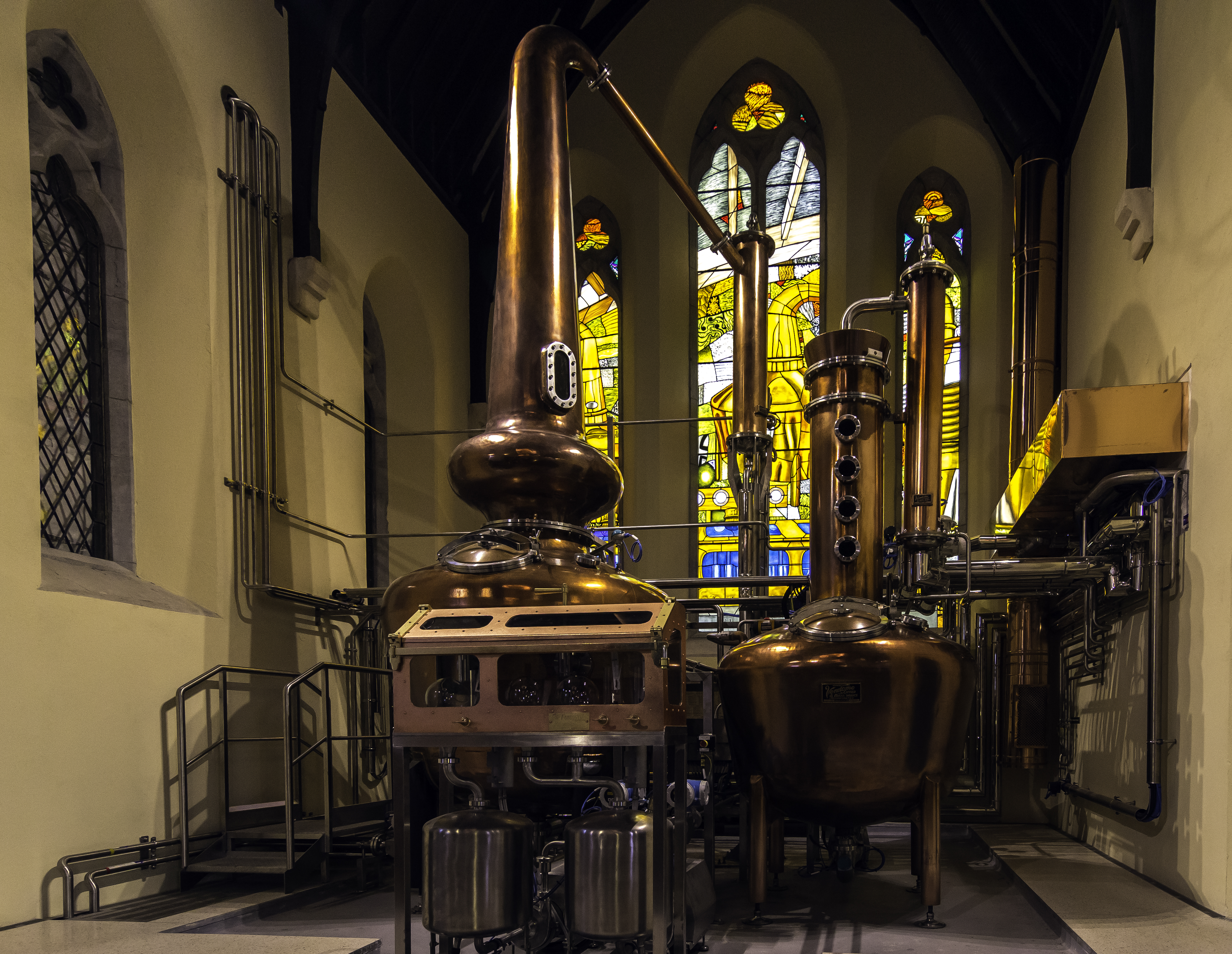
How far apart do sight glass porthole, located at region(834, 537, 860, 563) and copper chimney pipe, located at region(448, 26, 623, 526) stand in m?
1.20

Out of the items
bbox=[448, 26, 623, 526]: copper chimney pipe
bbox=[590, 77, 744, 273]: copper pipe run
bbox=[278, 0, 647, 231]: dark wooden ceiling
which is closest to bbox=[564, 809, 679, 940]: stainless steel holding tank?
bbox=[448, 26, 623, 526]: copper chimney pipe

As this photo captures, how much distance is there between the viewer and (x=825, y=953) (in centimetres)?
418

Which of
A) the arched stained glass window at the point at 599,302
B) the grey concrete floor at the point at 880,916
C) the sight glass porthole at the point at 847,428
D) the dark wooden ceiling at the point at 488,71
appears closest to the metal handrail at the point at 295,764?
the grey concrete floor at the point at 880,916

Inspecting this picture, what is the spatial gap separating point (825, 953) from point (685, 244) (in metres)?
7.73

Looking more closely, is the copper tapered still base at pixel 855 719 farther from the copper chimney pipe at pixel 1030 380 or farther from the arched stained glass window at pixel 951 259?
the arched stained glass window at pixel 951 259

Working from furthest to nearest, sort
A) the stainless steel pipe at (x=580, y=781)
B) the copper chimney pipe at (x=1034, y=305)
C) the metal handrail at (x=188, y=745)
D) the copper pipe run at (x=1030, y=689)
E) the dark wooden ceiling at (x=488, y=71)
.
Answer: the copper chimney pipe at (x=1034, y=305), the copper pipe run at (x=1030, y=689), the dark wooden ceiling at (x=488, y=71), the metal handrail at (x=188, y=745), the stainless steel pipe at (x=580, y=781)

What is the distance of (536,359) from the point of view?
16.0 ft

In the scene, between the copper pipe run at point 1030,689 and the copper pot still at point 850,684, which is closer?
the copper pot still at point 850,684

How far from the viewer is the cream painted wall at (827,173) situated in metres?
10.0

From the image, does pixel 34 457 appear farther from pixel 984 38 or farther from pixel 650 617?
pixel 984 38

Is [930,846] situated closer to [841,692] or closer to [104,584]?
[841,692]

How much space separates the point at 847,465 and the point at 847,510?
232mm

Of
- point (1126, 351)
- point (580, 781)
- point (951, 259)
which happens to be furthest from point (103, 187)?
point (951, 259)

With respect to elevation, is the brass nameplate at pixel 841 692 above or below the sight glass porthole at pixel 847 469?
below
